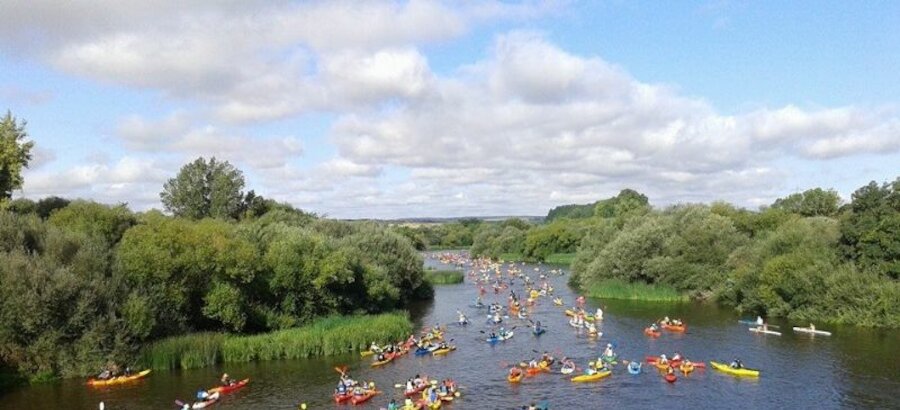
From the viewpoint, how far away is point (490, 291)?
94.2m

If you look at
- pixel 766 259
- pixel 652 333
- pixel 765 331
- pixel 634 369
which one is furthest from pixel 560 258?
pixel 634 369

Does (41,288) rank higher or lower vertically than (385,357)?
higher

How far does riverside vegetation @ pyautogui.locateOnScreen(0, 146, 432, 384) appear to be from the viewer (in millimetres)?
42000

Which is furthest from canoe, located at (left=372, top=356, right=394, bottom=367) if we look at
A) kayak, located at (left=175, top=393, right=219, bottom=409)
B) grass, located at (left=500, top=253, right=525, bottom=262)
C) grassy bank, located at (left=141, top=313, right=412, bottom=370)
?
grass, located at (left=500, top=253, right=525, bottom=262)

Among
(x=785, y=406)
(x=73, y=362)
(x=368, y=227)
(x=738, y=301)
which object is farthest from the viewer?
(x=368, y=227)

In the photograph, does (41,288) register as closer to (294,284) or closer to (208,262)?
(208,262)

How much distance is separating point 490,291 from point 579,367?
4848 cm

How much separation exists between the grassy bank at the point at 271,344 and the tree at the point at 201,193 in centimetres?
4921

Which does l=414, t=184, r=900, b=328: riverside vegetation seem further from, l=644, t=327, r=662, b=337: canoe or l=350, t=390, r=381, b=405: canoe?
l=350, t=390, r=381, b=405: canoe

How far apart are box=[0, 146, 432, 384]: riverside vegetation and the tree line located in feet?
0.26

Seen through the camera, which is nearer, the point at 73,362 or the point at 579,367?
the point at 73,362

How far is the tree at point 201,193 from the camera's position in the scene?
10000 centimetres

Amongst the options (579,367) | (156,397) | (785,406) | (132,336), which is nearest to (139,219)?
(132,336)

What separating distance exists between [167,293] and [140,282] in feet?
6.52
